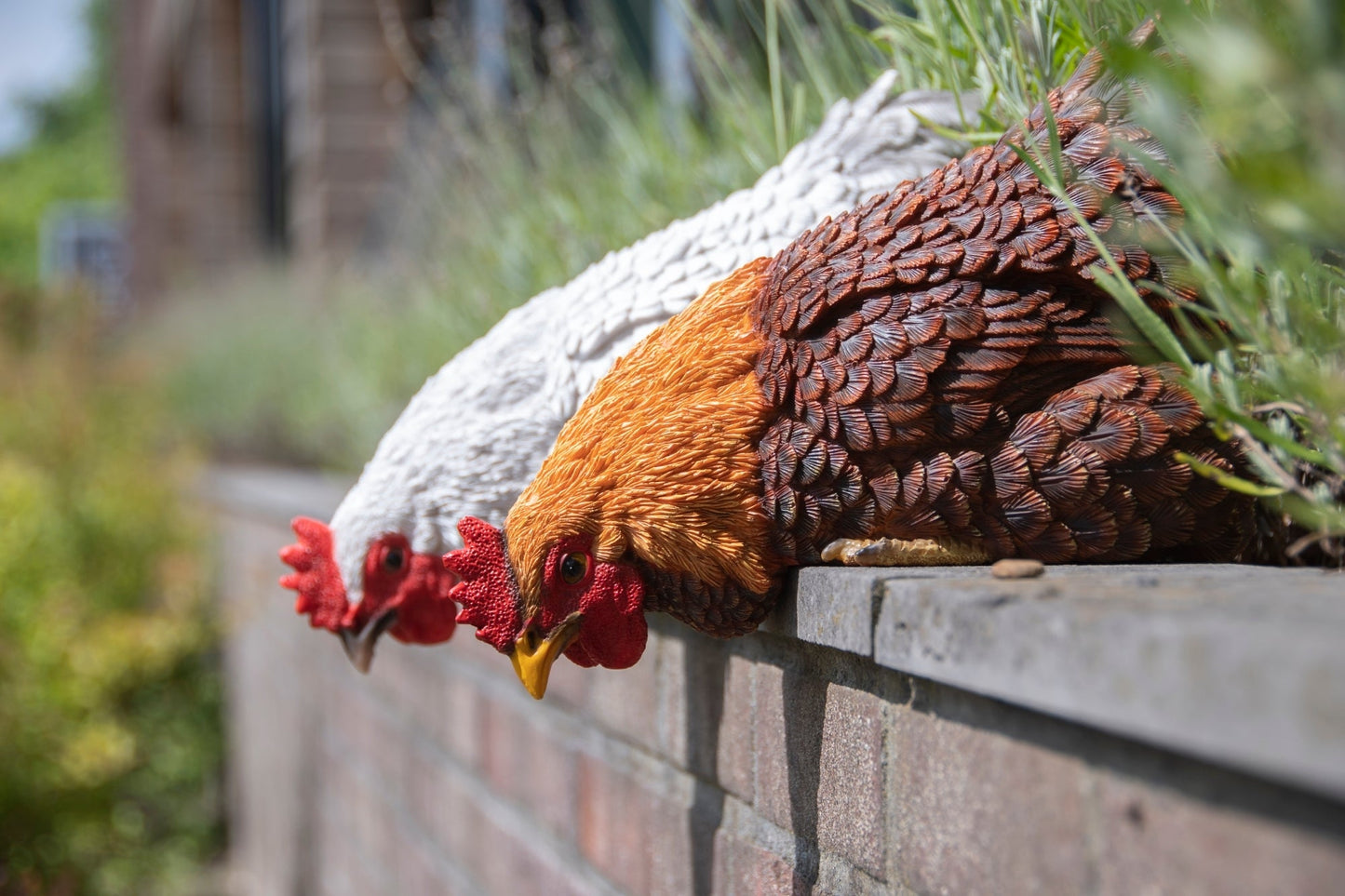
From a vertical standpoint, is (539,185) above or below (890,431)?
above

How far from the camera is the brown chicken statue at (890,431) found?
1.04 meters

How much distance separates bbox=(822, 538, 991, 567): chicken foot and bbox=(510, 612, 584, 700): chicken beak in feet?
0.97

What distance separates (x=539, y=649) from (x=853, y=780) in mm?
351

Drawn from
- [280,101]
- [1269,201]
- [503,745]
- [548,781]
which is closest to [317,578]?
[548,781]

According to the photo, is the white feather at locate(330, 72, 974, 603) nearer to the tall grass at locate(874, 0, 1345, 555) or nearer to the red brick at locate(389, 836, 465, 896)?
the tall grass at locate(874, 0, 1345, 555)

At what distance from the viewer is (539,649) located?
3.88 ft

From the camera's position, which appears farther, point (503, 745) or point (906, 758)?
point (503, 745)

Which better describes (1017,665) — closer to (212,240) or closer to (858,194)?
(858,194)

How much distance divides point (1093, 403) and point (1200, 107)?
A: 0.27 metres

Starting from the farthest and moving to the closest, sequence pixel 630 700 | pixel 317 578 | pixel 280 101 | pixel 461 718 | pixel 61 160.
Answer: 1. pixel 61 160
2. pixel 280 101
3. pixel 461 718
4. pixel 630 700
5. pixel 317 578

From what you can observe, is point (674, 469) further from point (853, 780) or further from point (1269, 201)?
point (1269, 201)

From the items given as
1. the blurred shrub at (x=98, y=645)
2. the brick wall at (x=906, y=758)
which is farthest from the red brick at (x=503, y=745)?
the blurred shrub at (x=98, y=645)

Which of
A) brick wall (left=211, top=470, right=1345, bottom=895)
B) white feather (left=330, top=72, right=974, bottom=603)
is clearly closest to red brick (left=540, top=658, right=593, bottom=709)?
brick wall (left=211, top=470, right=1345, bottom=895)

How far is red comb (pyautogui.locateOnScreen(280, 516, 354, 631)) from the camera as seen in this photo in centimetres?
158
